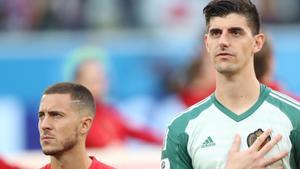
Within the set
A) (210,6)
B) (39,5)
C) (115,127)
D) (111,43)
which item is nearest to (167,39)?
(111,43)

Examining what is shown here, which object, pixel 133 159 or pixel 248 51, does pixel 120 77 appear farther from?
pixel 248 51

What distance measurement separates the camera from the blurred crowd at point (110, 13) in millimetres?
16281

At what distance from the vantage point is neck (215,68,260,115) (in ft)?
23.0

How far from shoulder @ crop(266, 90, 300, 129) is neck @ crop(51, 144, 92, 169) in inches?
48.6

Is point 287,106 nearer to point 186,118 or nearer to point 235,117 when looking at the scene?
point 235,117

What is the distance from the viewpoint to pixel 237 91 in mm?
7059

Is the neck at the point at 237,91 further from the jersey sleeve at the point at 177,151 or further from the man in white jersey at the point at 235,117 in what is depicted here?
the jersey sleeve at the point at 177,151

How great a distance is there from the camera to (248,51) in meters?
6.99

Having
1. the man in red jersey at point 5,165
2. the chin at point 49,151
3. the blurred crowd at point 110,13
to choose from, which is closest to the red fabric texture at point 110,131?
the man in red jersey at point 5,165

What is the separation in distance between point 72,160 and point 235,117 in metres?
1.10

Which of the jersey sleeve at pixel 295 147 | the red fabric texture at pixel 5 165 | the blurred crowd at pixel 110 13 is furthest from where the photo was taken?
the blurred crowd at pixel 110 13

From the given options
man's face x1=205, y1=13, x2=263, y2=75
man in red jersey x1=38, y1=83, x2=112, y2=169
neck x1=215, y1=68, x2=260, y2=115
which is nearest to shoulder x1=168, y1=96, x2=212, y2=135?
neck x1=215, y1=68, x2=260, y2=115

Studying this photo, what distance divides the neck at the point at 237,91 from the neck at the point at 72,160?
3.21ft

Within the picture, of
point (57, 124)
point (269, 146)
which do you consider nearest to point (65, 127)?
point (57, 124)
